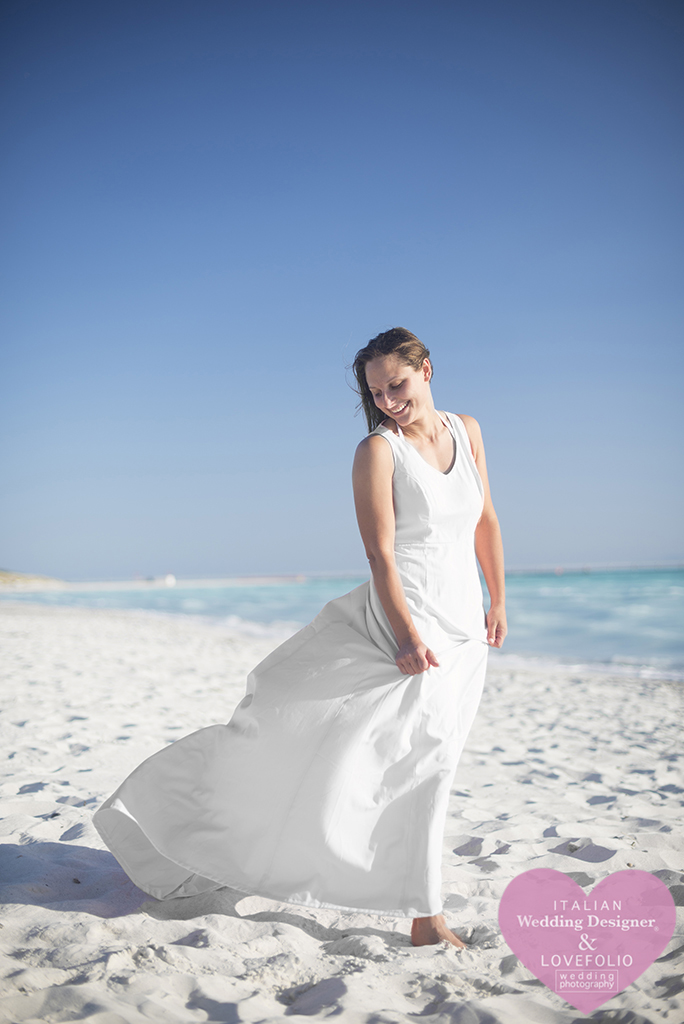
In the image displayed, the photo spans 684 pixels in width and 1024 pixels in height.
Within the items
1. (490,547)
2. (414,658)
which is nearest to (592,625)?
(490,547)

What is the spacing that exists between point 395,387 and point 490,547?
0.75 metres

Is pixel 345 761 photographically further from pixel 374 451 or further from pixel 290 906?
pixel 374 451

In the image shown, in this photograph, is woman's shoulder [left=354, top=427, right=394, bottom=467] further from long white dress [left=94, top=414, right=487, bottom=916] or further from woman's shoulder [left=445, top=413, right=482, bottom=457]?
woman's shoulder [left=445, top=413, right=482, bottom=457]

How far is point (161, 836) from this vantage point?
2105mm

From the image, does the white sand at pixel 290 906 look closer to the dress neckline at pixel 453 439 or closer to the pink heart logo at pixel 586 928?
the pink heart logo at pixel 586 928

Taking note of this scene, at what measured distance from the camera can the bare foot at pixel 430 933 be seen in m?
2.06

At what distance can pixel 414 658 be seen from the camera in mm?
2000

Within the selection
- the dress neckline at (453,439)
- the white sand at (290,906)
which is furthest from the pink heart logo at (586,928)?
the dress neckline at (453,439)

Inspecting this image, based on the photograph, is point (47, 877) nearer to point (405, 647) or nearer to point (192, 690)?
point (405, 647)

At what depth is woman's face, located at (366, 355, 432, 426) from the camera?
215 cm

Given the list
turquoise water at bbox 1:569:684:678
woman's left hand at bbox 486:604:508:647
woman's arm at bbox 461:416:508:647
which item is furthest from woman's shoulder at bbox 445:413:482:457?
turquoise water at bbox 1:569:684:678

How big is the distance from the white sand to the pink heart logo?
5 cm

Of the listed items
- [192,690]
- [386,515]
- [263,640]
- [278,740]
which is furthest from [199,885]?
[263,640]

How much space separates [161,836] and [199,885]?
1.13 ft
